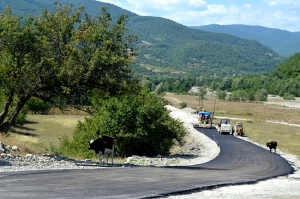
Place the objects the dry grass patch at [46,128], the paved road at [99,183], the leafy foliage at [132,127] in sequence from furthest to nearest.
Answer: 1. the dry grass patch at [46,128]
2. the leafy foliage at [132,127]
3. the paved road at [99,183]

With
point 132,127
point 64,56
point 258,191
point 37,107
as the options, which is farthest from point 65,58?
point 37,107

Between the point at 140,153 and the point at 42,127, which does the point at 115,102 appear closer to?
the point at 140,153

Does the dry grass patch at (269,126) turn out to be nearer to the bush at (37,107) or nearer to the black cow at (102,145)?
the black cow at (102,145)

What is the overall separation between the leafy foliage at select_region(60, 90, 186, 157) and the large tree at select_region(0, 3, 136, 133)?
49.5 feet

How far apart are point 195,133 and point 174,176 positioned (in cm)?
4381

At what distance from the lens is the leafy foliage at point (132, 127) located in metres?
43.2

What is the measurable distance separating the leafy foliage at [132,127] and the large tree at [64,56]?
15.1 metres

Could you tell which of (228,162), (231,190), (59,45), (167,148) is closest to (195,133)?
(167,148)

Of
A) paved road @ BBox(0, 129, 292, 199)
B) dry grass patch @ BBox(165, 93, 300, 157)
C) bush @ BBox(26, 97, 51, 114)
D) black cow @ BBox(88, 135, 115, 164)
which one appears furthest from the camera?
bush @ BBox(26, 97, 51, 114)

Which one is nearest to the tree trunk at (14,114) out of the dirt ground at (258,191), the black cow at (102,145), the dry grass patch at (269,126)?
the black cow at (102,145)

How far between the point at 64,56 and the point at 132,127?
1811cm

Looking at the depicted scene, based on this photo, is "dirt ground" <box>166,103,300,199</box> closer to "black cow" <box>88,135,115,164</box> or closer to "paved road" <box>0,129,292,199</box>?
"paved road" <box>0,129,292,199</box>

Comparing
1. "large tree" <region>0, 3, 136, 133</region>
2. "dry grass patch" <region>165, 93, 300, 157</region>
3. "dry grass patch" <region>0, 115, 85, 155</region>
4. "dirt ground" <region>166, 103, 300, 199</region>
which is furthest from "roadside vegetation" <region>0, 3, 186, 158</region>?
"dry grass patch" <region>0, 115, 85, 155</region>

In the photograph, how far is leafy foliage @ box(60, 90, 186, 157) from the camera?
4325 cm
